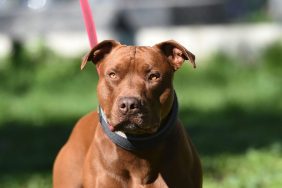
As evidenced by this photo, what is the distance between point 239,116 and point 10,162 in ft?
12.9

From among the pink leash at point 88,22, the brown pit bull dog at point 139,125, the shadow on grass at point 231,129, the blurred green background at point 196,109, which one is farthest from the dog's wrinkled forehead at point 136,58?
the shadow on grass at point 231,129

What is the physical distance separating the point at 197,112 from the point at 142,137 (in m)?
7.48

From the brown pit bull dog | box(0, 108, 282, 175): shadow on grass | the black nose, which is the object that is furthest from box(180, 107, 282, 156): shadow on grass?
the black nose

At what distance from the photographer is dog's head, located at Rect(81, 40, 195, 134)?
16.3 feet

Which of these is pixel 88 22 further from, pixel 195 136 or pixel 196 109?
pixel 196 109

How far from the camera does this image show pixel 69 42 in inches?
720

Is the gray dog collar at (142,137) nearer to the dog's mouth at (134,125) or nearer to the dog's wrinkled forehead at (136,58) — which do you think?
the dog's mouth at (134,125)

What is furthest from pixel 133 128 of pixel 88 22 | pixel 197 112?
pixel 197 112

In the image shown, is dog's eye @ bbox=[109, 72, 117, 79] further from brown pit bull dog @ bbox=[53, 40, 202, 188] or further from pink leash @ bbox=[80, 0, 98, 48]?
pink leash @ bbox=[80, 0, 98, 48]

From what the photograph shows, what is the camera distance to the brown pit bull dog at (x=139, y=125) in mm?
5031

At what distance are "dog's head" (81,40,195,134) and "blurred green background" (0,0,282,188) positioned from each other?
2354mm

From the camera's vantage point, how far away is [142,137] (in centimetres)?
525

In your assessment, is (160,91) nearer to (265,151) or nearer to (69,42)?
(265,151)

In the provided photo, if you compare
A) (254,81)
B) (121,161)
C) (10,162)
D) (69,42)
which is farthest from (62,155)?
(69,42)
